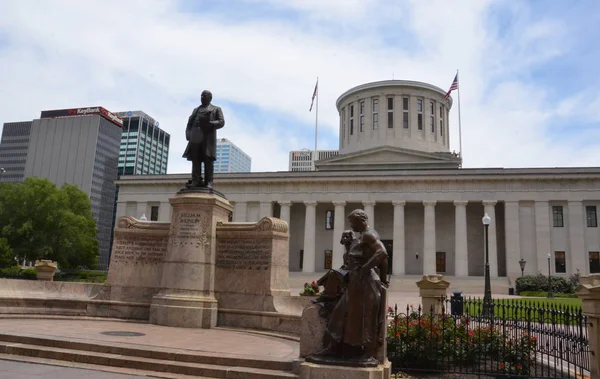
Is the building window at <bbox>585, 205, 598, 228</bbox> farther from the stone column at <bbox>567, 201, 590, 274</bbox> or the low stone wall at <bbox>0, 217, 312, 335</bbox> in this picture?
the low stone wall at <bbox>0, 217, 312, 335</bbox>

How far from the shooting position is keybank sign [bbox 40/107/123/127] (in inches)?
5600

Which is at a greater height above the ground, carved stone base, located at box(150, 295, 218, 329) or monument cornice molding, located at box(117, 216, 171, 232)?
monument cornice molding, located at box(117, 216, 171, 232)

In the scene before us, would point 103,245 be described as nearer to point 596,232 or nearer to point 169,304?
point 596,232

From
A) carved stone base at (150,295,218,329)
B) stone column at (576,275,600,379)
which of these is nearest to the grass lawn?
stone column at (576,275,600,379)

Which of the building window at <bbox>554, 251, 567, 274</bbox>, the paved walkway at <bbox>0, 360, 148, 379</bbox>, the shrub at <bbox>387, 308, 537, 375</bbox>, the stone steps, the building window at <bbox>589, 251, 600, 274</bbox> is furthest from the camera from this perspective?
the building window at <bbox>554, 251, 567, 274</bbox>

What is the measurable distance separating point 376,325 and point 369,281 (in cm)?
67

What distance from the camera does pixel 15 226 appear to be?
175ft

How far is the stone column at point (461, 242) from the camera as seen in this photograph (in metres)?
50.2

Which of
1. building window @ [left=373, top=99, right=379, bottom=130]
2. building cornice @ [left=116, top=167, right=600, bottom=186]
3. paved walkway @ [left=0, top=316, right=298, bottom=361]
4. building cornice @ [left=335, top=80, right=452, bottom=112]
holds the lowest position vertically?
paved walkway @ [left=0, top=316, right=298, bottom=361]

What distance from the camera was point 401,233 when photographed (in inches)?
2080

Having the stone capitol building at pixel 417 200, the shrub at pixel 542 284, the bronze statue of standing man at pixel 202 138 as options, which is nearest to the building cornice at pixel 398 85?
the stone capitol building at pixel 417 200

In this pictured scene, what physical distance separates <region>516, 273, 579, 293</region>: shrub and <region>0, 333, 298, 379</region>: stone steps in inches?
1645

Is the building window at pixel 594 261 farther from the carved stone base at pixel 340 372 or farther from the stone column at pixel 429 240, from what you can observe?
the carved stone base at pixel 340 372

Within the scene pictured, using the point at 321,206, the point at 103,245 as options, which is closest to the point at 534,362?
the point at 321,206
